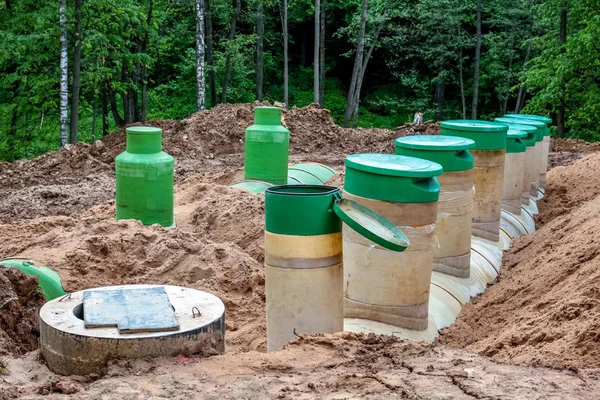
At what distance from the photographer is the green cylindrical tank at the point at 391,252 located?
261 inches

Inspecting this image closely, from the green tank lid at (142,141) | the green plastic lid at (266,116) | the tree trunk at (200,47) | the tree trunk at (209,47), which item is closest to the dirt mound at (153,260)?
the green tank lid at (142,141)

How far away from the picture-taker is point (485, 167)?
1041 cm

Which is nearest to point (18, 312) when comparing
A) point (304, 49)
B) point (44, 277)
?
point (44, 277)

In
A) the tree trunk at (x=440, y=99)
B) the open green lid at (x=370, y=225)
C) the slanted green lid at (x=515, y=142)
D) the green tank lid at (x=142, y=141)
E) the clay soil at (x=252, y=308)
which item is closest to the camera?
→ the clay soil at (x=252, y=308)

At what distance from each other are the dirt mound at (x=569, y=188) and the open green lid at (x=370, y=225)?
28.9 ft

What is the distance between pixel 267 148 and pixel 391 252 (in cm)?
688

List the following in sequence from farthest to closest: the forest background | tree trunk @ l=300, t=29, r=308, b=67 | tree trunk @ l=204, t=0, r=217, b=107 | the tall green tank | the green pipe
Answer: tree trunk @ l=300, t=29, r=308, b=67 < tree trunk @ l=204, t=0, r=217, b=107 < the forest background < the tall green tank < the green pipe

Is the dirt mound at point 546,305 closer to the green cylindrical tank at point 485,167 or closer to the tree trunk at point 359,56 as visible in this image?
the green cylindrical tank at point 485,167

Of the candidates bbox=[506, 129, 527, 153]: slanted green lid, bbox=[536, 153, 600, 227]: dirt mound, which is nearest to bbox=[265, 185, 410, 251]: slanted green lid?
bbox=[506, 129, 527, 153]: slanted green lid

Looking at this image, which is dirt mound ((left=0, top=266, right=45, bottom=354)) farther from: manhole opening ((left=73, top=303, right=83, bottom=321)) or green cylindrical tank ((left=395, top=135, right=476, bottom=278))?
green cylindrical tank ((left=395, top=135, right=476, bottom=278))

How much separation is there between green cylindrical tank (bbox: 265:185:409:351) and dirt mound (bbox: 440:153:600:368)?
1274 mm

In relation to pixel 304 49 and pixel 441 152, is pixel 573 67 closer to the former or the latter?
pixel 441 152

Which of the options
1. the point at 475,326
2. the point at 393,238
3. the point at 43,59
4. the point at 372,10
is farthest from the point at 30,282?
the point at 372,10

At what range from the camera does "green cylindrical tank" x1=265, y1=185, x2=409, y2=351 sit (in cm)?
589
